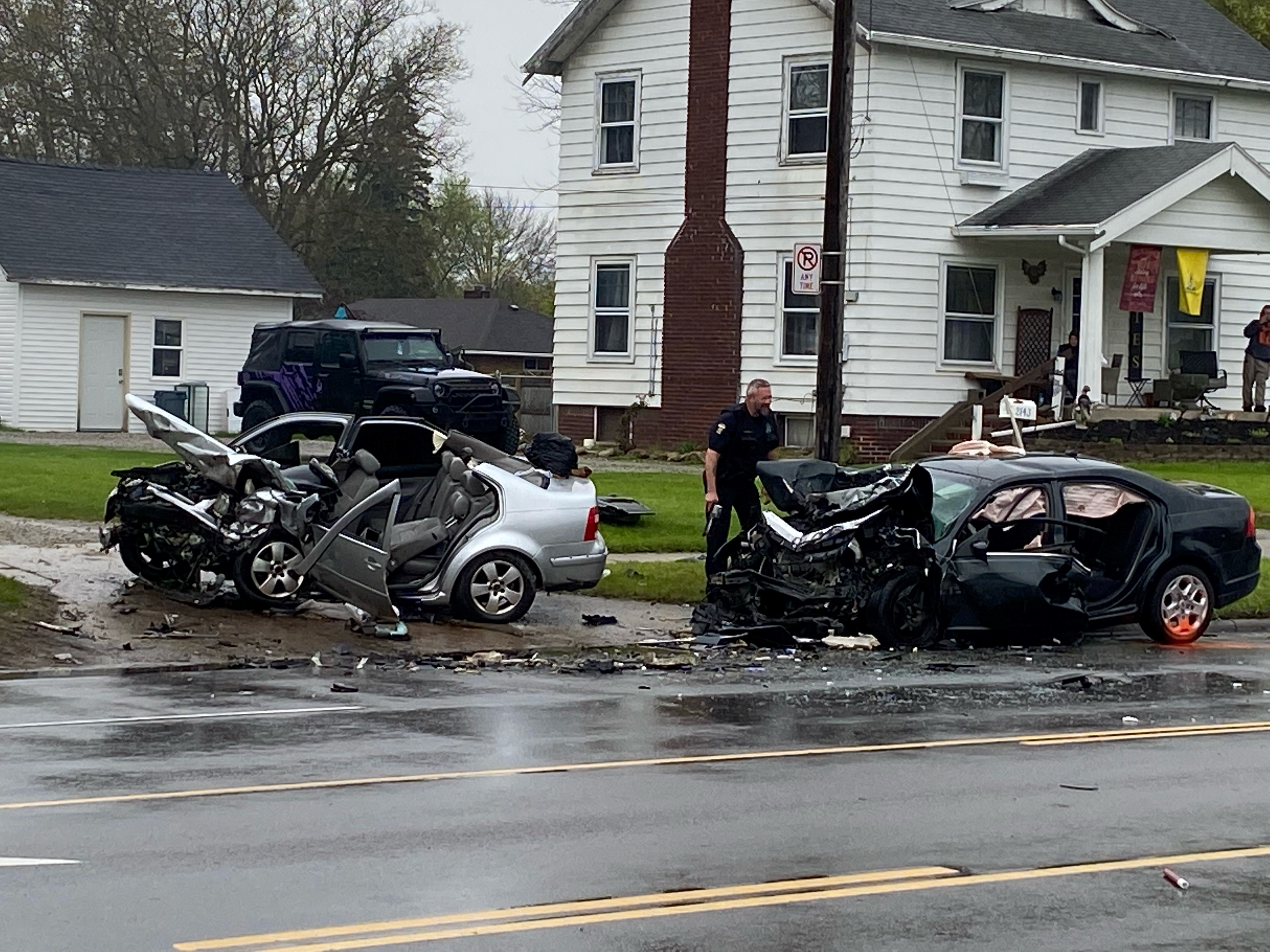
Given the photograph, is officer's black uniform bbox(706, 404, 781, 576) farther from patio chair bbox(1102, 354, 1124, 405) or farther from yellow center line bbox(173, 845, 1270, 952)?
patio chair bbox(1102, 354, 1124, 405)

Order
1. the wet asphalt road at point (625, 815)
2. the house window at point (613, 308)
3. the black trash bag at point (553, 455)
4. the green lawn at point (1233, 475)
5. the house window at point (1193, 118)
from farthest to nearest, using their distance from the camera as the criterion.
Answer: the house window at point (1193, 118) → the house window at point (613, 308) → the green lawn at point (1233, 475) → the black trash bag at point (553, 455) → the wet asphalt road at point (625, 815)

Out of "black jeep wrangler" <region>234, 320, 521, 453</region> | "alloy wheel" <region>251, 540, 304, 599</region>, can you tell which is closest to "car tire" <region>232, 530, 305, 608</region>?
"alloy wheel" <region>251, 540, 304, 599</region>

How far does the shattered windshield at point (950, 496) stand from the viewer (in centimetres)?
1533

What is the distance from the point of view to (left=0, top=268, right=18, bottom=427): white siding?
1585 inches

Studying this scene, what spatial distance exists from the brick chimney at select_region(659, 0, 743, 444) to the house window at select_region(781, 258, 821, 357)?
81 cm

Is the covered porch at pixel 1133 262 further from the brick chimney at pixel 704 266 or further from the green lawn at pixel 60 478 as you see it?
the green lawn at pixel 60 478

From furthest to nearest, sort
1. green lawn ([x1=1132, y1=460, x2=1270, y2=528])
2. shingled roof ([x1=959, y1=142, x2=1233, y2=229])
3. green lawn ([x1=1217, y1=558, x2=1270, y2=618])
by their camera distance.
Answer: shingled roof ([x1=959, y1=142, x2=1233, y2=229]) < green lawn ([x1=1132, y1=460, x2=1270, y2=528]) < green lawn ([x1=1217, y1=558, x2=1270, y2=618])

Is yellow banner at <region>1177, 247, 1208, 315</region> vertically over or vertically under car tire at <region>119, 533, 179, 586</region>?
over

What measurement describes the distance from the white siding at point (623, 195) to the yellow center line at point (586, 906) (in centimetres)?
2754

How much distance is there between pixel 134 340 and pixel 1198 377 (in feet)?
69.7

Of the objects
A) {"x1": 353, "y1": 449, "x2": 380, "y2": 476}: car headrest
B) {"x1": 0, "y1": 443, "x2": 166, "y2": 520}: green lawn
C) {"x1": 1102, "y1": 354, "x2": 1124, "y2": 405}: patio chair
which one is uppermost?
{"x1": 1102, "y1": 354, "x2": 1124, "y2": 405}: patio chair

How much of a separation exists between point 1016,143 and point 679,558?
52.7 feet

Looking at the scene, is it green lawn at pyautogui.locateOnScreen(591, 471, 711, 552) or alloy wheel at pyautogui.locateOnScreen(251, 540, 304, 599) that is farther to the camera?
green lawn at pyautogui.locateOnScreen(591, 471, 711, 552)

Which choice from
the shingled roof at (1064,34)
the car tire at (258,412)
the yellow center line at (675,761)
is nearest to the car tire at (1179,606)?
the yellow center line at (675,761)
